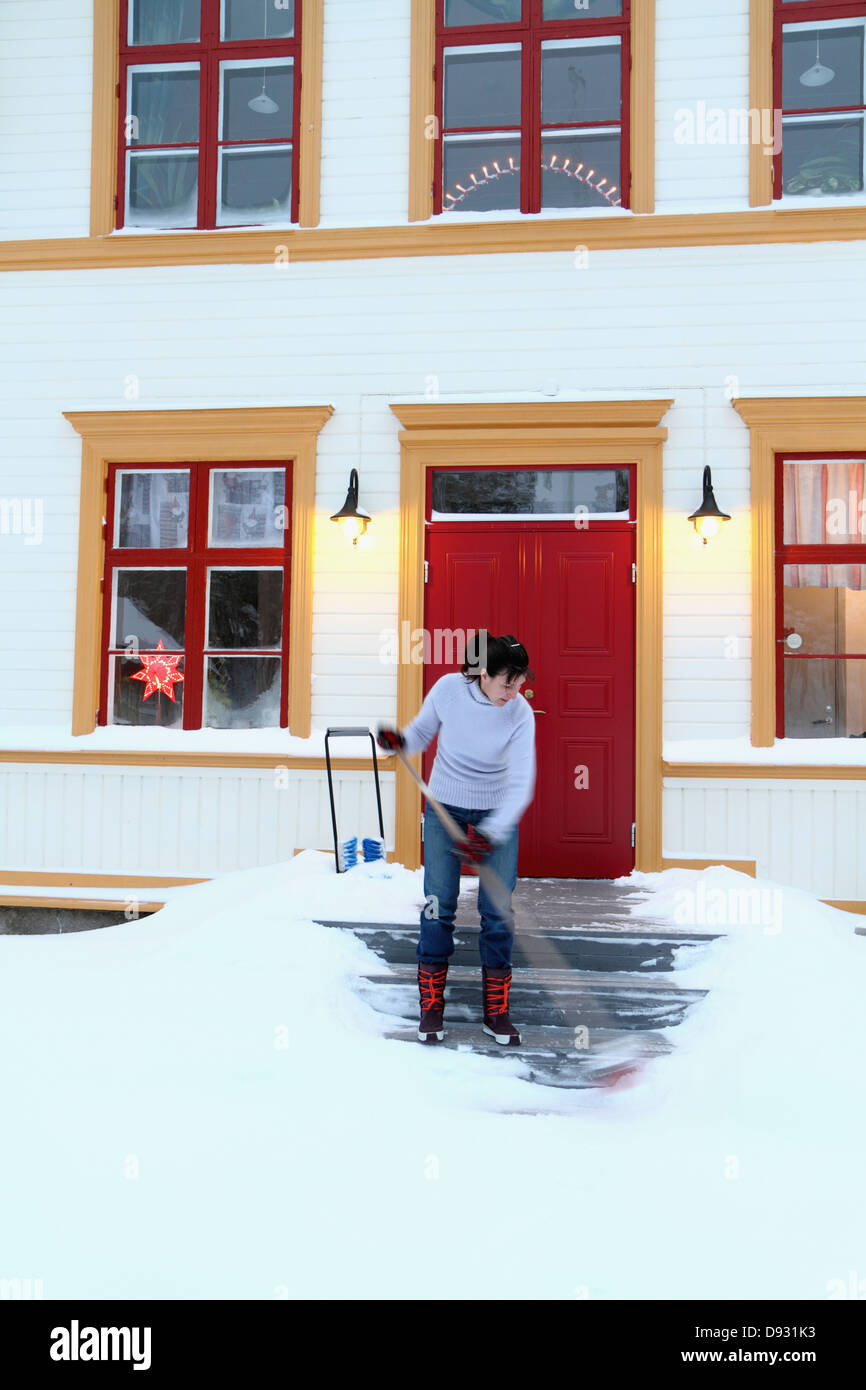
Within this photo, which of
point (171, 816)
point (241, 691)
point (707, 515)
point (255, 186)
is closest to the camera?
point (707, 515)

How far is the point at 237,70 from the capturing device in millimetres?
7395

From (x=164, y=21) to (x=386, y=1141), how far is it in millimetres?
8652

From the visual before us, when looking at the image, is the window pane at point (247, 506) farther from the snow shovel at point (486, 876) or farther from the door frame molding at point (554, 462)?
the snow shovel at point (486, 876)

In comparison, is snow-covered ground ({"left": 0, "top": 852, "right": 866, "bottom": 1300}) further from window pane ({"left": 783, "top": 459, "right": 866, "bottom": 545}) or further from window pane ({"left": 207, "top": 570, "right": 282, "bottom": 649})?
window pane ({"left": 783, "top": 459, "right": 866, "bottom": 545})

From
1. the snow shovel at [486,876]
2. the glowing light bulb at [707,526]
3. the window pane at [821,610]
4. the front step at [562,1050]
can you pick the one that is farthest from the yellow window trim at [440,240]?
the front step at [562,1050]

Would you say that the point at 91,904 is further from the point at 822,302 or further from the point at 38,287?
the point at 822,302

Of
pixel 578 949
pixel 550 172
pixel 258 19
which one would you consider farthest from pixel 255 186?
pixel 578 949

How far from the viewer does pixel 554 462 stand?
687 centimetres

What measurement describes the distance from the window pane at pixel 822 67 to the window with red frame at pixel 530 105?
4.10 ft

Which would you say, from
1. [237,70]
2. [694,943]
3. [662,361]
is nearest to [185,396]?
[237,70]

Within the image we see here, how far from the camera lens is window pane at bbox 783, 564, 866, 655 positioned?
22.2 ft

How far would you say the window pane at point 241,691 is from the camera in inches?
285

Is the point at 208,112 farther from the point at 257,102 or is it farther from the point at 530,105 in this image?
the point at 530,105

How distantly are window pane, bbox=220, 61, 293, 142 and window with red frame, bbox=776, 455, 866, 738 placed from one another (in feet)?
16.0
